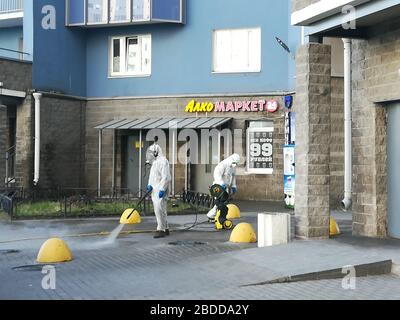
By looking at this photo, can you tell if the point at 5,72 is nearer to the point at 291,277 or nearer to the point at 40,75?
the point at 40,75

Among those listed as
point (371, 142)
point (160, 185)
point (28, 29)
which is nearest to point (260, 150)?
point (28, 29)

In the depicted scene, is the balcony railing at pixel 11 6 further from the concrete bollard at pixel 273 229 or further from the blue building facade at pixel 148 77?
the concrete bollard at pixel 273 229

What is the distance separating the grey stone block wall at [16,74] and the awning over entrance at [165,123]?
3112 millimetres

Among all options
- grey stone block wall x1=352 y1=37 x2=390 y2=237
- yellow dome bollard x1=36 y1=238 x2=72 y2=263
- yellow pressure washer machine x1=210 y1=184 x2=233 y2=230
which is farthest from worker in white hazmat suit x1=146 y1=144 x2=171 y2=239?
grey stone block wall x1=352 y1=37 x2=390 y2=237

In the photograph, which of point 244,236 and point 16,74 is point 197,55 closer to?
point 16,74

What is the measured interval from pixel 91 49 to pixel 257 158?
311 inches

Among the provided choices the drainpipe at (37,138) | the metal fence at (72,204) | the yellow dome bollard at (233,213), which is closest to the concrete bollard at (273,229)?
the yellow dome bollard at (233,213)

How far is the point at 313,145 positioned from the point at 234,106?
10.8m

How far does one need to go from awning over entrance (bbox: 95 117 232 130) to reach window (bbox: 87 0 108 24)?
3.79 metres

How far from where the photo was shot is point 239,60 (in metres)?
21.9

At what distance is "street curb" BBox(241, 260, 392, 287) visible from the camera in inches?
327

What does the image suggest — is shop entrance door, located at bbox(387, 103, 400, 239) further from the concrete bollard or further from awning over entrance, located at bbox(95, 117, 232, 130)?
awning over entrance, located at bbox(95, 117, 232, 130)

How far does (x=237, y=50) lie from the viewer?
21922 mm
